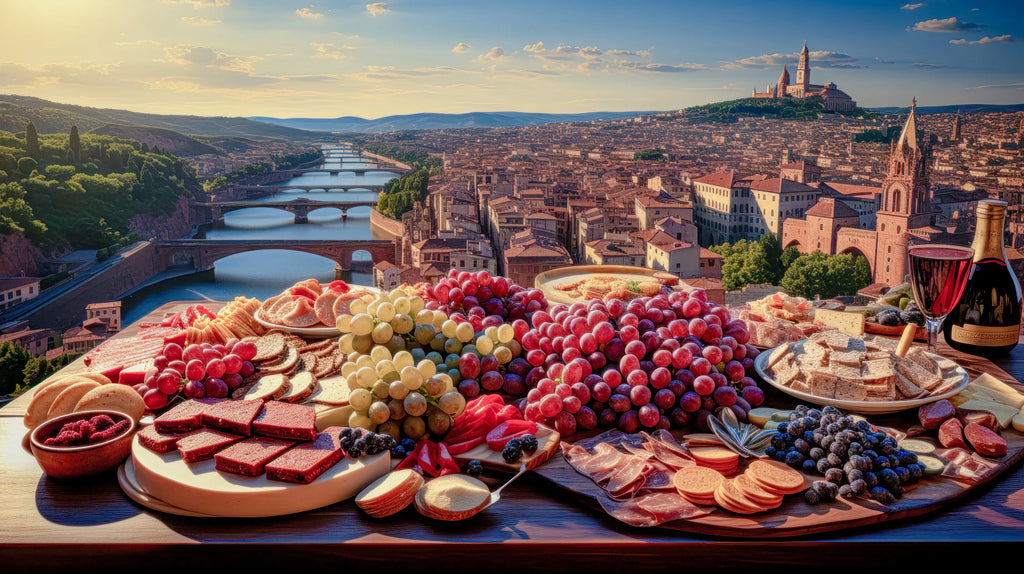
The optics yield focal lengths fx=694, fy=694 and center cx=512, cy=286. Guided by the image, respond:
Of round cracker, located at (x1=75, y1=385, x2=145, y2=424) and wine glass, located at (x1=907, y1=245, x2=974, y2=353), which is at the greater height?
wine glass, located at (x1=907, y1=245, x2=974, y2=353)

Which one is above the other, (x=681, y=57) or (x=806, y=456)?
(x=681, y=57)

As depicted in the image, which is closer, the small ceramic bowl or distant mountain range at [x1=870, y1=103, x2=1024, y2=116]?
the small ceramic bowl

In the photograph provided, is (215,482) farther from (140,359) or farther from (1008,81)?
(1008,81)

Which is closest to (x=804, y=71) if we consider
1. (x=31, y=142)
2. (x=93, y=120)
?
(x=31, y=142)

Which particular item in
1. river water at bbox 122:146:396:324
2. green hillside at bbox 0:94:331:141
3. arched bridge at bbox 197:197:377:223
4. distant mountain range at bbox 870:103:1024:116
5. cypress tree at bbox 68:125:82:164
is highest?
green hillside at bbox 0:94:331:141

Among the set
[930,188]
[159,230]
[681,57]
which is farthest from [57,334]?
Result: [681,57]

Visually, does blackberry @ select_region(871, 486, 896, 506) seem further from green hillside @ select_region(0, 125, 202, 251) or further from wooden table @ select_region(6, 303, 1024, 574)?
green hillside @ select_region(0, 125, 202, 251)

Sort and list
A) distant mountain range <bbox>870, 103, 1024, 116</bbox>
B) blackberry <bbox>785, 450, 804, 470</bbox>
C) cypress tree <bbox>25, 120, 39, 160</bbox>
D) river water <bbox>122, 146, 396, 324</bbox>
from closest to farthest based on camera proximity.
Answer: blackberry <bbox>785, 450, 804, 470</bbox> → distant mountain range <bbox>870, 103, 1024, 116</bbox> → river water <bbox>122, 146, 396, 324</bbox> → cypress tree <bbox>25, 120, 39, 160</bbox>

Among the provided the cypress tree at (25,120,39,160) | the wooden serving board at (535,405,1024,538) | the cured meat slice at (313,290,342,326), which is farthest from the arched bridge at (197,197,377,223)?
the wooden serving board at (535,405,1024,538)

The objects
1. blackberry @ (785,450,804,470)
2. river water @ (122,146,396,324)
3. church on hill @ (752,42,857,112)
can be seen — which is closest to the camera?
blackberry @ (785,450,804,470)
